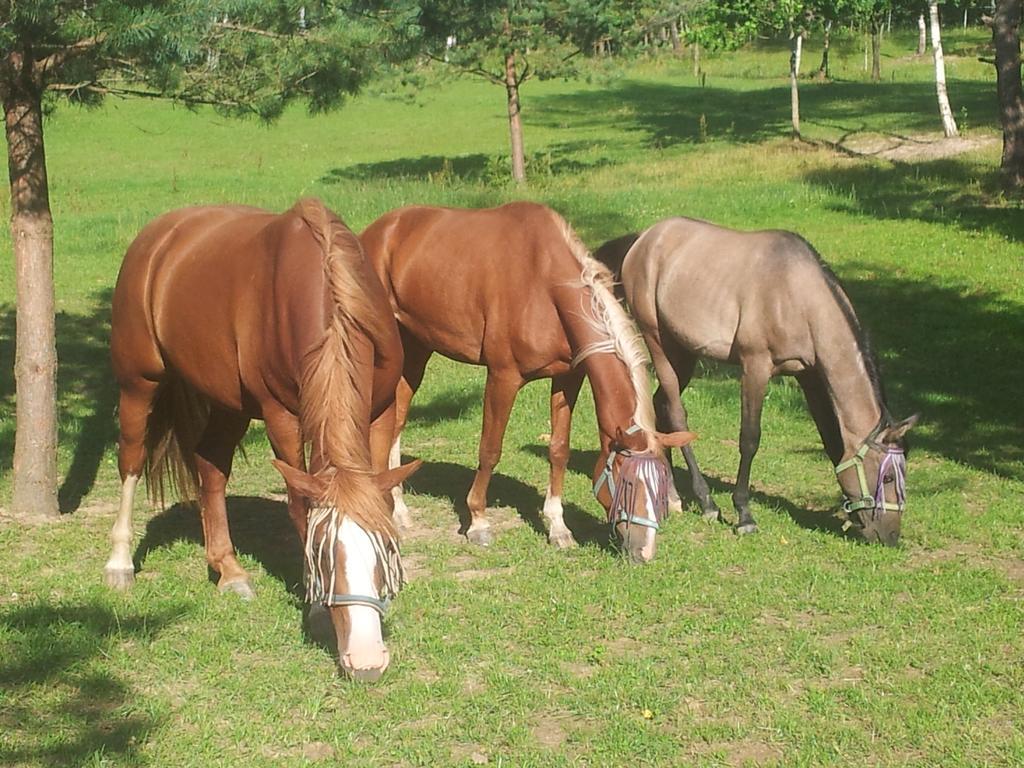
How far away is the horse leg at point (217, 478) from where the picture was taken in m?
6.71

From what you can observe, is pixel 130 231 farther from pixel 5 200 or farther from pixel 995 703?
pixel 995 703

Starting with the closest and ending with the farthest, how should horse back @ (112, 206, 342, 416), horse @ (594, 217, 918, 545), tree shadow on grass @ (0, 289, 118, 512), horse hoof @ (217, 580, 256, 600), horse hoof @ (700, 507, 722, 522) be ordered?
horse back @ (112, 206, 342, 416) < horse hoof @ (217, 580, 256, 600) < horse @ (594, 217, 918, 545) < horse hoof @ (700, 507, 722, 522) < tree shadow on grass @ (0, 289, 118, 512)

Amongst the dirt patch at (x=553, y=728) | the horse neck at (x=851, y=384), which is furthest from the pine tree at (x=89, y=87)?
the dirt patch at (x=553, y=728)

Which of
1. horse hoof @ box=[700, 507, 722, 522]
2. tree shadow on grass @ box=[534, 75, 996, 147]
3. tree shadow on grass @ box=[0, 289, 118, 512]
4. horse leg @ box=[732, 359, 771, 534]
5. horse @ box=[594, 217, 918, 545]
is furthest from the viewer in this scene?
tree shadow on grass @ box=[534, 75, 996, 147]

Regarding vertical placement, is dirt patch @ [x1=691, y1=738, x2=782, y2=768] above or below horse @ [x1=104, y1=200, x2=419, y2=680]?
below

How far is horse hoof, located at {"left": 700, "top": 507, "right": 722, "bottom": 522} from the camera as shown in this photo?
8.09 m

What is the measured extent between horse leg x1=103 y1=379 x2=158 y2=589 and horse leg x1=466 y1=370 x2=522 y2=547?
2142 millimetres

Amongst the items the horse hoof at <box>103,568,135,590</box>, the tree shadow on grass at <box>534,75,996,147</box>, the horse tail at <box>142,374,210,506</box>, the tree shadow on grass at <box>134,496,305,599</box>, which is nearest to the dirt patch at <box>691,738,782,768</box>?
the tree shadow on grass at <box>134,496,305,599</box>

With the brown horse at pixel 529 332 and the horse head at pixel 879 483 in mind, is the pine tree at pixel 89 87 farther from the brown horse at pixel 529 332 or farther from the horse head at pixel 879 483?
the horse head at pixel 879 483

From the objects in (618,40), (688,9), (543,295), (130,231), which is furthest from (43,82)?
(688,9)

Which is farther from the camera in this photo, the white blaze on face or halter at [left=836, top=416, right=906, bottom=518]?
halter at [left=836, top=416, right=906, bottom=518]

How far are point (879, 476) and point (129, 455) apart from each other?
15.2 feet

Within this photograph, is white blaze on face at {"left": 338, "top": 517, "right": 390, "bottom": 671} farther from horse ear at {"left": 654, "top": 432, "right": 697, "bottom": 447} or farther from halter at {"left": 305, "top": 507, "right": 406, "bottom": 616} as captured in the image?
horse ear at {"left": 654, "top": 432, "right": 697, "bottom": 447}

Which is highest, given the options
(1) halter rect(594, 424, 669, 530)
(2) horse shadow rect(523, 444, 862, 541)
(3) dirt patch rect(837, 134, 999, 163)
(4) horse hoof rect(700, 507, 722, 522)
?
(3) dirt patch rect(837, 134, 999, 163)
